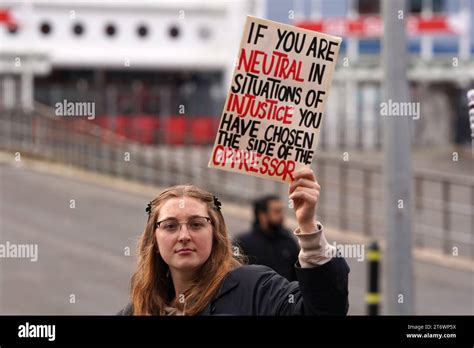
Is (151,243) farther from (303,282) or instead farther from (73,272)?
(73,272)

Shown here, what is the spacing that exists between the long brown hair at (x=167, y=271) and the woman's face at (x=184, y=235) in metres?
0.03

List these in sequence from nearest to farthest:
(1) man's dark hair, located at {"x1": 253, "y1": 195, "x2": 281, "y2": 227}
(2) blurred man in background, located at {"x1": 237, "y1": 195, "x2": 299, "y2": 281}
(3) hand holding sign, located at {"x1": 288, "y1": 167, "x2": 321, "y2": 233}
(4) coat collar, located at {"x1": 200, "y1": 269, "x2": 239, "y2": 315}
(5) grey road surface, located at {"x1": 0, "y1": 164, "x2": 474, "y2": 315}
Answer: (3) hand holding sign, located at {"x1": 288, "y1": 167, "x2": 321, "y2": 233} → (4) coat collar, located at {"x1": 200, "y1": 269, "x2": 239, "y2": 315} → (2) blurred man in background, located at {"x1": 237, "y1": 195, "x2": 299, "y2": 281} → (1) man's dark hair, located at {"x1": 253, "y1": 195, "x2": 281, "y2": 227} → (5) grey road surface, located at {"x1": 0, "y1": 164, "x2": 474, "y2": 315}

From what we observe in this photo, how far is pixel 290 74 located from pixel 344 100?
37.7 meters

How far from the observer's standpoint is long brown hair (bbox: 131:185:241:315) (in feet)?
13.3

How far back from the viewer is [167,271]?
425cm

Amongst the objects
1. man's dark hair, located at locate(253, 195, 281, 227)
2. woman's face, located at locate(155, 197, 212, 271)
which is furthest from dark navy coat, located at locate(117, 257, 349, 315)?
man's dark hair, located at locate(253, 195, 281, 227)

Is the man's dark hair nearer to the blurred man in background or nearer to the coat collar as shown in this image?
the blurred man in background

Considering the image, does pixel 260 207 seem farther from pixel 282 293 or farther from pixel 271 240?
pixel 282 293

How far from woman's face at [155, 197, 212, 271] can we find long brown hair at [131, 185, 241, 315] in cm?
3

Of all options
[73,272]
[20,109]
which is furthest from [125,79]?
[73,272]

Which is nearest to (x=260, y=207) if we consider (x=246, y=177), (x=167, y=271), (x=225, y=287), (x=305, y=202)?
(x=167, y=271)

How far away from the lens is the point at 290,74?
415 cm

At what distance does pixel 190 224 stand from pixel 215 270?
0.16m

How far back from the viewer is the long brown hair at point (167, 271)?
404cm
